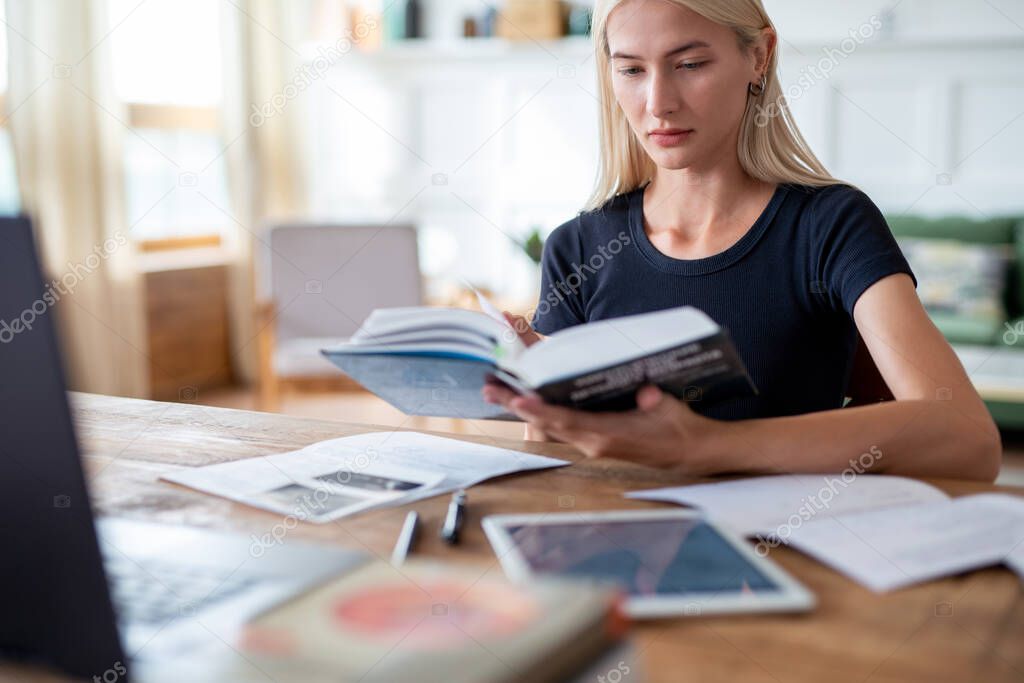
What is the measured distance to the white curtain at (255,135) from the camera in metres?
4.89

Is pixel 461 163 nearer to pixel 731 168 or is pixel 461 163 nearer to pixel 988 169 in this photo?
pixel 988 169

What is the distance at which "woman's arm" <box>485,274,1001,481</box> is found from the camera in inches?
40.3

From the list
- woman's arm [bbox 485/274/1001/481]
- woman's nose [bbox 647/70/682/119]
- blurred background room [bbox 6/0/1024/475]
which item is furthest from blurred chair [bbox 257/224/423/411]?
woman's arm [bbox 485/274/1001/481]

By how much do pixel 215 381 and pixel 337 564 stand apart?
178 inches

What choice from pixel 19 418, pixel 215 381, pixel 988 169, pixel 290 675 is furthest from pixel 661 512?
pixel 215 381

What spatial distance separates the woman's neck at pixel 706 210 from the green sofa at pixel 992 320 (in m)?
2.32

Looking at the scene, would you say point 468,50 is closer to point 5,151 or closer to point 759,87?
point 5,151

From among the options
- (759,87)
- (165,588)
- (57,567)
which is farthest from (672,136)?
(57,567)

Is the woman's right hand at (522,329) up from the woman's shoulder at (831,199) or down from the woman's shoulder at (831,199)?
down

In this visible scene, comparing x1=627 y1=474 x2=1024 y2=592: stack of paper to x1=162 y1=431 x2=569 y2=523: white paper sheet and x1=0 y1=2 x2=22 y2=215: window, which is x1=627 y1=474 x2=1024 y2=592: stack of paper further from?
x1=0 y1=2 x2=22 y2=215: window

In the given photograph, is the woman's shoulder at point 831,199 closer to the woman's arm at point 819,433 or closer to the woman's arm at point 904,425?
the woman's arm at point 904,425

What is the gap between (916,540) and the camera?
2.84ft

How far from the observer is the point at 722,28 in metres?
1.45

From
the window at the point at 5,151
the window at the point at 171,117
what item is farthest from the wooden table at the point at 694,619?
the window at the point at 171,117
